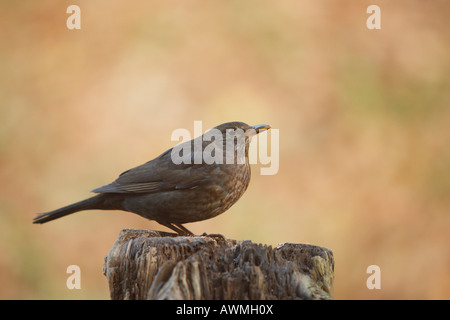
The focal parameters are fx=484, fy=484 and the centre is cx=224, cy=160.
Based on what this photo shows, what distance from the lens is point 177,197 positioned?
151 inches

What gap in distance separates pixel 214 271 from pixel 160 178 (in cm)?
183

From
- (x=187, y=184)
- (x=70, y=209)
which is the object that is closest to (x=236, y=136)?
(x=187, y=184)

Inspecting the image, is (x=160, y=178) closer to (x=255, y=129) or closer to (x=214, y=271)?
(x=255, y=129)

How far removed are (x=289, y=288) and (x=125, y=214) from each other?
5.03m

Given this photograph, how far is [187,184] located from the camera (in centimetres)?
388

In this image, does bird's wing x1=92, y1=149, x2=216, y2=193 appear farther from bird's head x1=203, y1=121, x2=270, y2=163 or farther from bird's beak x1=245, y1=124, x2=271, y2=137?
bird's beak x1=245, y1=124, x2=271, y2=137

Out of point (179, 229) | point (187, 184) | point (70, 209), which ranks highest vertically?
point (187, 184)

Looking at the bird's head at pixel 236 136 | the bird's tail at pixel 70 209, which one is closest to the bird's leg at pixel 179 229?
the bird's tail at pixel 70 209

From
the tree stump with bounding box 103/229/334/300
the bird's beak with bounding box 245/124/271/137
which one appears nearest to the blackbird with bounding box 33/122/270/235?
the bird's beak with bounding box 245/124/271/137

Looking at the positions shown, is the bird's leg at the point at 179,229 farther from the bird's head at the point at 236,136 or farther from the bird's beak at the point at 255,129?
the bird's beak at the point at 255,129
